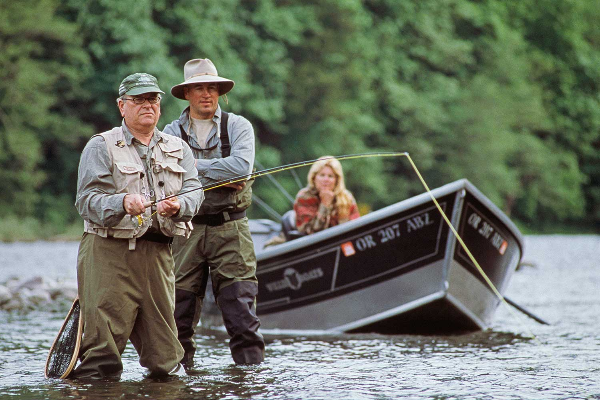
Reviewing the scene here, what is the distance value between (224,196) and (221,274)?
0.46 m

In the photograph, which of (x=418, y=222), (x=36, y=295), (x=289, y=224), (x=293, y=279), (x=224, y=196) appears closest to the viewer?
(x=224, y=196)

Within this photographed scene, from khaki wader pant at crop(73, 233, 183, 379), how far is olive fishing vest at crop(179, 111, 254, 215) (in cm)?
72

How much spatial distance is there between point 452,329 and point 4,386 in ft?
13.7

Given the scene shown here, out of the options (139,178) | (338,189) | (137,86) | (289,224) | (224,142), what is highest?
(137,86)

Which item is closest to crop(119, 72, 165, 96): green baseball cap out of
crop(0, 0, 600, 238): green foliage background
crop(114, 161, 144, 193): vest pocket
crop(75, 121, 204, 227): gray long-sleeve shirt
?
crop(75, 121, 204, 227): gray long-sleeve shirt

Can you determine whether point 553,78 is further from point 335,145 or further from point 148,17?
point 148,17

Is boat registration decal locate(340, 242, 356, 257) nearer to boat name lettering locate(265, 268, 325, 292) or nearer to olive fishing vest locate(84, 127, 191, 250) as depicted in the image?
boat name lettering locate(265, 268, 325, 292)

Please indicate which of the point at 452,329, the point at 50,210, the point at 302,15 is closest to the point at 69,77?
the point at 50,210

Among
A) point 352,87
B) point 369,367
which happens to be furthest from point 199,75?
point 352,87

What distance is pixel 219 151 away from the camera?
579 centimetres

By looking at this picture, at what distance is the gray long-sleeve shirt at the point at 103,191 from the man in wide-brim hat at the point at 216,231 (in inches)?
28.8

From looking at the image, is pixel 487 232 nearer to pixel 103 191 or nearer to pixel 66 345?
pixel 66 345

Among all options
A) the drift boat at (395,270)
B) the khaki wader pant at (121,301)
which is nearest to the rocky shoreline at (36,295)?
the drift boat at (395,270)

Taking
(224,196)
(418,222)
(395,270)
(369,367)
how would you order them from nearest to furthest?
(224,196) → (369,367) → (418,222) → (395,270)
